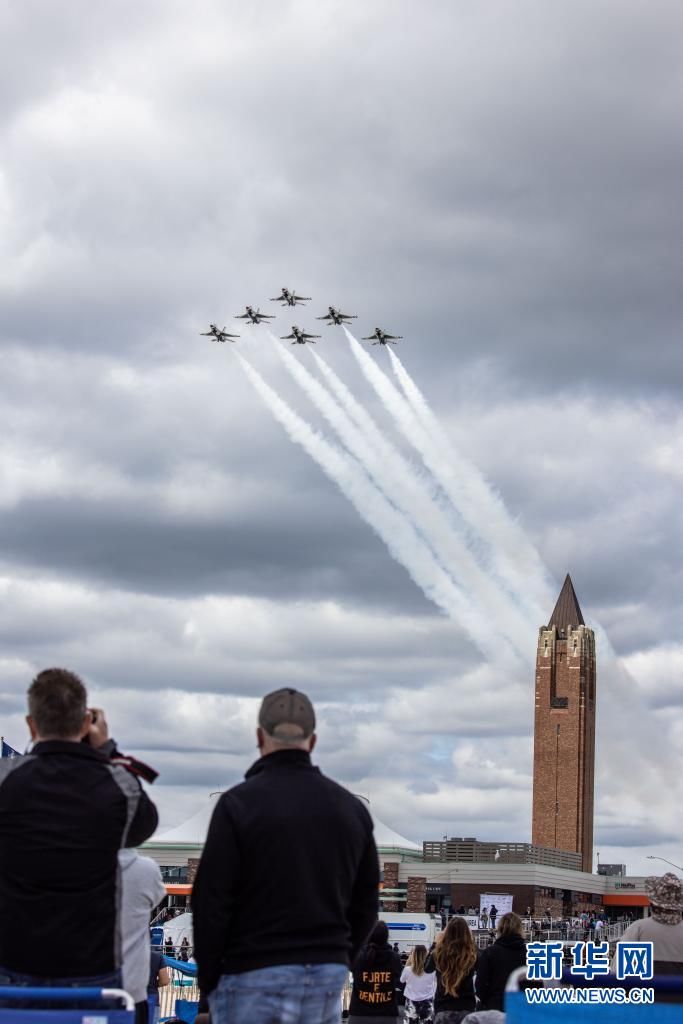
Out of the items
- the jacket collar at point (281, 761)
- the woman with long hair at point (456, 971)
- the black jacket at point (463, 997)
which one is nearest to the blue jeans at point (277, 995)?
the jacket collar at point (281, 761)

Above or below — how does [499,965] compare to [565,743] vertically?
below

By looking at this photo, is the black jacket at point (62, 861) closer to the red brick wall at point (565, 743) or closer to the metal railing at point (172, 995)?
the metal railing at point (172, 995)

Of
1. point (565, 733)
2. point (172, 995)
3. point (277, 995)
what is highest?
point (565, 733)

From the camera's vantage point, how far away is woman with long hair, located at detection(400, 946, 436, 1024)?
17.9m

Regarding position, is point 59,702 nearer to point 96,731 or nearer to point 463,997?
point 96,731

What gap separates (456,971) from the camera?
14.2 m

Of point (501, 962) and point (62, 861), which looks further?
point (501, 962)

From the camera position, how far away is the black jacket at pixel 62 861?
23.7 feet

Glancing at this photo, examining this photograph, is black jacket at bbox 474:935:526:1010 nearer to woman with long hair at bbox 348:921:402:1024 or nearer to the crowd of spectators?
woman with long hair at bbox 348:921:402:1024

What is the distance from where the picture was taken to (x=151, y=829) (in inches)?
300

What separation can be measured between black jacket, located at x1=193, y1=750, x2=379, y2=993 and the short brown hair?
93cm

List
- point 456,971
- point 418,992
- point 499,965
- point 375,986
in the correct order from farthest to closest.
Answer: point 418,992
point 375,986
point 456,971
point 499,965

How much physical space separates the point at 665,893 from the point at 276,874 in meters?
5.00

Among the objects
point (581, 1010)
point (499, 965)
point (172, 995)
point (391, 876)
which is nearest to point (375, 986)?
point (499, 965)
